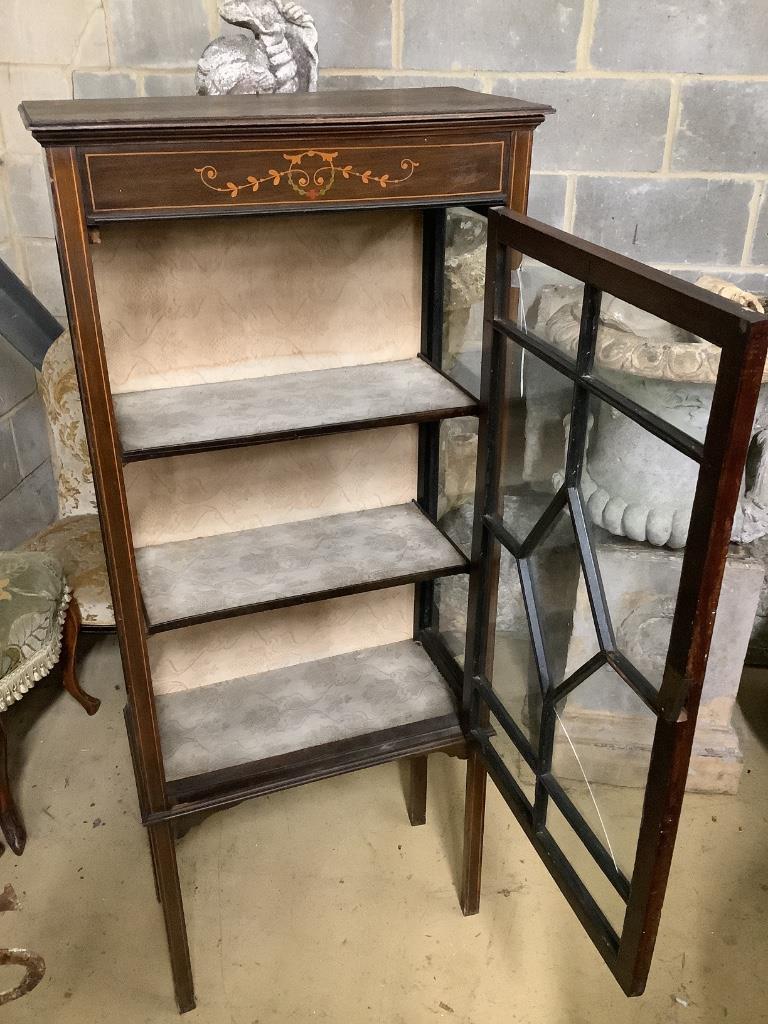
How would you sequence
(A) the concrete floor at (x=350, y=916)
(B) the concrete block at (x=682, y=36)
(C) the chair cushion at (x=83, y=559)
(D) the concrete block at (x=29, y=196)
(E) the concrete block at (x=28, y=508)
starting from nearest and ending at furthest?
(A) the concrete floor at (x=350, y=916)
(B) the concrete block at (x=682, y=36)
(C) the chair cushion at (x=83, y=559)
(D) the concrete block at (x=29, y=196)
(E) the concrete block at (x=28, y=508)

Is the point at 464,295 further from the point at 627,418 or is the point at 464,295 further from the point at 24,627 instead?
the point at 24,627

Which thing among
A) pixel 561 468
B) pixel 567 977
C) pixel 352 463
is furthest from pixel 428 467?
pixel 567 977

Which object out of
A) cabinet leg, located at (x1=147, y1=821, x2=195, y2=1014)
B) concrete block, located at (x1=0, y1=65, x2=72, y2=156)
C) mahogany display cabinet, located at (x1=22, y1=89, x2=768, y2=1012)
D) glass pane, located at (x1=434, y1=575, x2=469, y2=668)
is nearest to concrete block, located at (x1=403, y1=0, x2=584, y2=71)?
mahogany display cabinet, located at (x1=22, y1=89, x2=768, y2=1012)

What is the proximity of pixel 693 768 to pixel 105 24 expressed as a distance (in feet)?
7.56

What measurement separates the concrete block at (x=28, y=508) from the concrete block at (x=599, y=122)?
1.77 metres

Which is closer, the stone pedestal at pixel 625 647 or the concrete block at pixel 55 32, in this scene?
the stone pedestal at pixel 625 647

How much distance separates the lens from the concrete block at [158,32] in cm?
215

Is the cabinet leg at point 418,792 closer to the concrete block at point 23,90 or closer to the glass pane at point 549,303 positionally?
the glass pane at point 549,303

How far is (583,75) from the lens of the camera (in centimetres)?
218

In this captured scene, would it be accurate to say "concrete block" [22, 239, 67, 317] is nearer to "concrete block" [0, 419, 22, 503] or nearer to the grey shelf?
"concrete block" [0, 419, 22, 503]

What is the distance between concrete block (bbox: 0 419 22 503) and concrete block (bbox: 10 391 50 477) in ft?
0.07

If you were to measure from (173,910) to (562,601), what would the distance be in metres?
0.91

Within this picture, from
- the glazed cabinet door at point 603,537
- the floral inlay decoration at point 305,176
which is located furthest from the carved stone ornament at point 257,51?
the glazed cabinet door at point 603,537

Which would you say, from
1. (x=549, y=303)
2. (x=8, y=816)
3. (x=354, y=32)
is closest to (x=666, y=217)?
(x=354, y=32)
